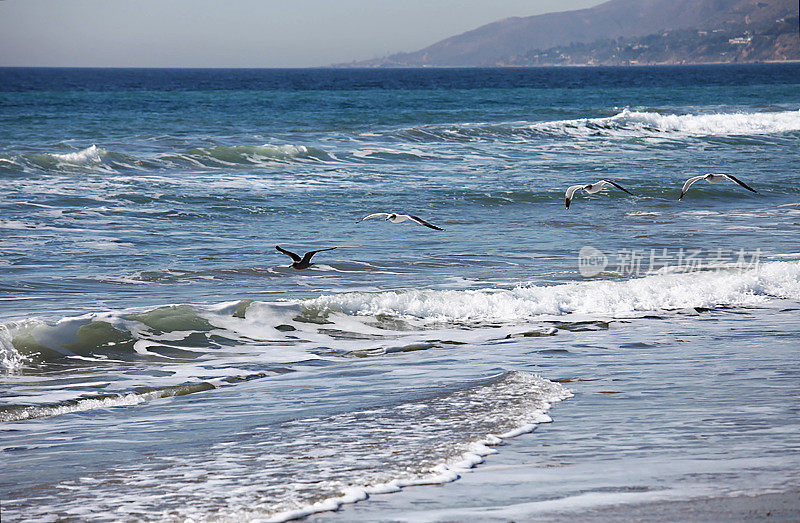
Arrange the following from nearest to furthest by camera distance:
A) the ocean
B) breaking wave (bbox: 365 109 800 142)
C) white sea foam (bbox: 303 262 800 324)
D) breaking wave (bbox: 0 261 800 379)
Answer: the ocean < breaking wave (bbox: 0 261 800 379) < white sea foam (bbox: 303 262 800 324) < breaking wave (bbox: 365 109 800 142)

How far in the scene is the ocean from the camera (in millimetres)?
4809

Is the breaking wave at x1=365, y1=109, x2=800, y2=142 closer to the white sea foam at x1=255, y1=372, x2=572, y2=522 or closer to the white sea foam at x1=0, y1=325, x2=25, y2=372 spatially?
the white sea foam at x1=0, y1=325, x2=25, y2=372

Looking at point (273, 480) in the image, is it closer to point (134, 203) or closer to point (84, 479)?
point (84, 479)

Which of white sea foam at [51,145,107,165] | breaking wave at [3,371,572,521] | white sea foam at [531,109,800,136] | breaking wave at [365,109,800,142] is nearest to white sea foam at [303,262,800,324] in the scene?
breaking wave at [3,371,572,521]

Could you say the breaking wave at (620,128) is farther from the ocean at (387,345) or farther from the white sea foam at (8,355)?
the white sea foam at (8,355)

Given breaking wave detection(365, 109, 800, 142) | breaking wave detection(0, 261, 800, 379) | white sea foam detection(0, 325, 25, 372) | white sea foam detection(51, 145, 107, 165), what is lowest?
white sea foam detection(0, 325, 25, 372)

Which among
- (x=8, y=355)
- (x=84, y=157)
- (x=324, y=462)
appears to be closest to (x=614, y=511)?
(x=324, y=462)

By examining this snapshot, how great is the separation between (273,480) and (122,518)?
31.4 inches

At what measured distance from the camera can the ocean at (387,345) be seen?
4.81 meters

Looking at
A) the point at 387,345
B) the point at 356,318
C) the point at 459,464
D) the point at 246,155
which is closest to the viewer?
the point at 459,464

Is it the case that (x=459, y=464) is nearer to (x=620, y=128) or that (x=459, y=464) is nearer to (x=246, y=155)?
(x=246, y=155)

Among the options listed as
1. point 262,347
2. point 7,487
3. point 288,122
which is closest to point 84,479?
point 7,487

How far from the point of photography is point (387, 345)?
28.8 feet

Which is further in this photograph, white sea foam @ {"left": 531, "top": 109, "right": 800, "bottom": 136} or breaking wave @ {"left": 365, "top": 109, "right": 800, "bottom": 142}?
white sea foam @ {"left": 531, "top": 109, "right": 800, "bottom": 136}
